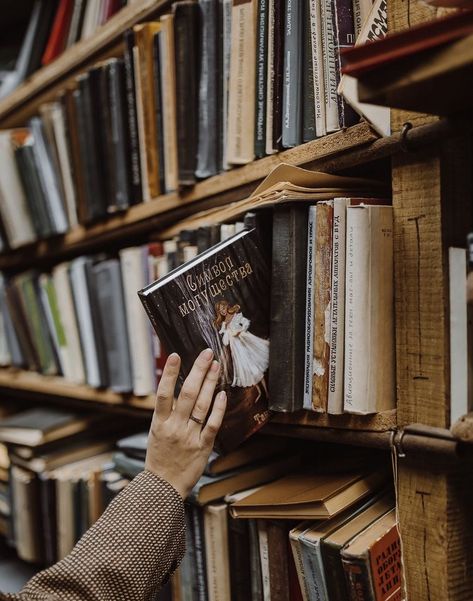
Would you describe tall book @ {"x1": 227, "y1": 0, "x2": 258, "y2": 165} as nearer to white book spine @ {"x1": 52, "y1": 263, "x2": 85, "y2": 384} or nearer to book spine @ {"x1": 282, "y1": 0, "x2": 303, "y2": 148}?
book spine @ {"x1": 282, "y1": 0, "x2": 303, "y2": 148}

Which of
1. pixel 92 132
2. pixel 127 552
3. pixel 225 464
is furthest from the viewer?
pixel 92 132

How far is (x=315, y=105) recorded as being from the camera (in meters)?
0.91

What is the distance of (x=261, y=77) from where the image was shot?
0.99 meters

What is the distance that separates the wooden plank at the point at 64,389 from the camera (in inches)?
52.2

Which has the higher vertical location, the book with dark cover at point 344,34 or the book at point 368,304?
the book with dark cover at point 344,34

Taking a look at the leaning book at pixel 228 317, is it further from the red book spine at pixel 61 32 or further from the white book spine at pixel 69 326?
the red book spine at pixel 61 32

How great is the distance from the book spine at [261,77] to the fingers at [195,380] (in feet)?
1.12

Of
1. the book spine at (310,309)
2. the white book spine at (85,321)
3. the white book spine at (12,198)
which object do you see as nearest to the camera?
the book spine at (310,309)

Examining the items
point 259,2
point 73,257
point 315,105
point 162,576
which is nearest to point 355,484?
point 162,576

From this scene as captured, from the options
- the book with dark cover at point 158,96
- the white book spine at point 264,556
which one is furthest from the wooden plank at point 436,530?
the book with dark cover at point 158,96

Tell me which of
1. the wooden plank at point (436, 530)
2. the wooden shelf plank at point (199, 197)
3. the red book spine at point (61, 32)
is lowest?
the wooden plank at point (436, 530)

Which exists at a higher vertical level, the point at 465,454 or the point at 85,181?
the point at 85,181

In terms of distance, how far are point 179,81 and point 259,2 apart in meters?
0.22

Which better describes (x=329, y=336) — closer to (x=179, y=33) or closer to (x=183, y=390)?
(x=183, y=390)
